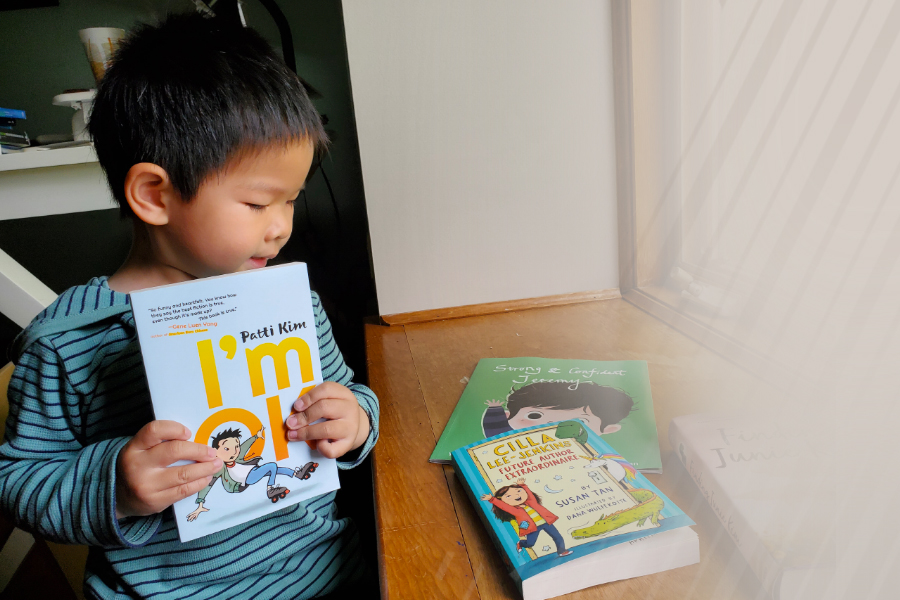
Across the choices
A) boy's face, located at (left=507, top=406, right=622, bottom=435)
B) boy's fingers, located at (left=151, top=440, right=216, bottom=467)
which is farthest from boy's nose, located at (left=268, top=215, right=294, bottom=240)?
boy's face, located at (left=507, top=406, right=622, bottom=435)

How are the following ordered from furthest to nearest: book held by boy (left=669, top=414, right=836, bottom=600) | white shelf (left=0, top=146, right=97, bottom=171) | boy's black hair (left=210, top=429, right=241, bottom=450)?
white shelf (left=0, top=146, right=97, bottom=171)
boy's black hair (left=210, top=429, right=241, bottom=450)
book held by boy (left=669, top=414, right=836, bottom=600)

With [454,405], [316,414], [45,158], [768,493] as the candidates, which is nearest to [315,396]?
[316,414]

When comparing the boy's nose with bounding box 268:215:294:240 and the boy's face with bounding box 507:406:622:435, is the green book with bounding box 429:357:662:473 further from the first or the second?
the boy's nose with bounding box 268:215:294:240

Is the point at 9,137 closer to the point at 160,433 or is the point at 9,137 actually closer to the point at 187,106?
the point at 187,106

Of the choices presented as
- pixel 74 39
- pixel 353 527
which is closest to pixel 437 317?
pixel 353 527

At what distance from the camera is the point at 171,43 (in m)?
0.54

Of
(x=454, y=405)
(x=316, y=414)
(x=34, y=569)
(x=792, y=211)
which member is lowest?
(x=34, y=569)

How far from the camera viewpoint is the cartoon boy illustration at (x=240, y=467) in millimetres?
452

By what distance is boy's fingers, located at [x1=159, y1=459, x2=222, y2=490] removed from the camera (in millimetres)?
440

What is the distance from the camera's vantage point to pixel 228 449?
1.49 feet

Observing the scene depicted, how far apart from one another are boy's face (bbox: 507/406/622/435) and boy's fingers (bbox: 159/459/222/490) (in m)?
0.31

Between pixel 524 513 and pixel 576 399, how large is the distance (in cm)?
25

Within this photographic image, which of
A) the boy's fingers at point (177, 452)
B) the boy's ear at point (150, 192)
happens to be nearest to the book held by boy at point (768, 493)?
the boy's fingers at point (177, 452)

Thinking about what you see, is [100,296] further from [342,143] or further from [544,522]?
[342,143]
